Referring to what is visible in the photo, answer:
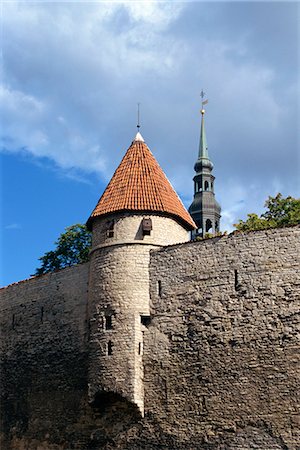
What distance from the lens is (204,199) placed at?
53.7m

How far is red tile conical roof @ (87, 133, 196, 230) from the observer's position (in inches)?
932

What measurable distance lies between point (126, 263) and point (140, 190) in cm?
278

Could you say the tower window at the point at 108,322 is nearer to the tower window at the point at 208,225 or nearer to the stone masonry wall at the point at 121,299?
the stone masonry wall at the point at 121,299

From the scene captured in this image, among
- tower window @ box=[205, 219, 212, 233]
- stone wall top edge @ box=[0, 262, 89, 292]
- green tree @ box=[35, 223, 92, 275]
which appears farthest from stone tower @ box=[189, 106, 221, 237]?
stone wall top edge @ box=[0, 262, 89, 292]

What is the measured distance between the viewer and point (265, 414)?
64.0 feet

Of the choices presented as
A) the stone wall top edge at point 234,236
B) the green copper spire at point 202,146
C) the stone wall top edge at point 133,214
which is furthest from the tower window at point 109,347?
the green copper spire at point 202,146

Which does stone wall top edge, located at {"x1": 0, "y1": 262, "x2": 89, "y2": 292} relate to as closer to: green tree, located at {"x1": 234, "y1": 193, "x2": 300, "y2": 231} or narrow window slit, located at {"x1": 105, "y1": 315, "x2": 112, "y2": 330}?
narrow window slit, located at {"x1": 105, "y1": 315, "x2": 112, "y2": 330}

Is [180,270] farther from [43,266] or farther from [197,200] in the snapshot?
[197,200]

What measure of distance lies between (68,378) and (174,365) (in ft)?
14.5

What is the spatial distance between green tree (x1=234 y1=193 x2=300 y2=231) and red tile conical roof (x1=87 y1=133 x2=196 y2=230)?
7940 millimetres

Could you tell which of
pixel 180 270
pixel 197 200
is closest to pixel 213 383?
pixel 180 270

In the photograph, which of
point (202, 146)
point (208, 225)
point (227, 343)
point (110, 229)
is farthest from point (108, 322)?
point (202, 146)

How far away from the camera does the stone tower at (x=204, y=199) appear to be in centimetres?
5319

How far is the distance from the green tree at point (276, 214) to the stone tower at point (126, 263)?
8098 mm
